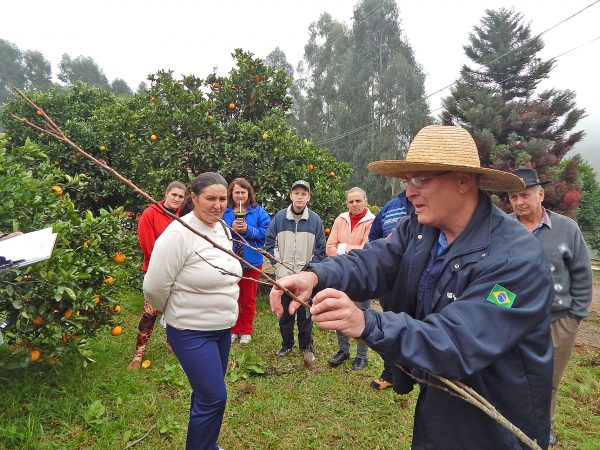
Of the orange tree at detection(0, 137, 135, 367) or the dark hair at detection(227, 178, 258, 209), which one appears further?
the dark hair at detection(227, 178, 258, 209)

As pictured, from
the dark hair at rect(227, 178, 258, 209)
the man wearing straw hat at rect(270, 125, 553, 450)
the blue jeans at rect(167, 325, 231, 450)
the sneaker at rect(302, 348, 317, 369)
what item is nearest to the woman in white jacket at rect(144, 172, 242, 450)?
the blue jeans at rect(167, 325, 231, 450)

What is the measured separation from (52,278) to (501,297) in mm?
3089

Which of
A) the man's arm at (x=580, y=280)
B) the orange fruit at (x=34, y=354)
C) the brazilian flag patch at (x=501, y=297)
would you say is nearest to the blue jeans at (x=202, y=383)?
the orange fruit at (x=34, y=354)

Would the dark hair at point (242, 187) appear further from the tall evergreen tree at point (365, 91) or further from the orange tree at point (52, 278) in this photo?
the tall evergreen tree at point (365, 91)

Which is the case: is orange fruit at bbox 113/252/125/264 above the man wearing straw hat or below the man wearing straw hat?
below

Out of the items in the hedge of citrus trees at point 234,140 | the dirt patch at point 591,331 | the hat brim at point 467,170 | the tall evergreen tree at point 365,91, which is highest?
the tall evergreen tree at point 365,91

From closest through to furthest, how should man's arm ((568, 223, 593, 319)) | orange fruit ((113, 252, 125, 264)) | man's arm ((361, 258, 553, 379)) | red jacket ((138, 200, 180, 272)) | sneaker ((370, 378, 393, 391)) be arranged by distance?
man's arm ((361, 258, 553, 379)) → man's arm ((568, 223, 593, 319)) → orange fruit ((113, 252, 125, 264)) → sneaker ((370, 378, 393, 391)) → red jacket ((138, 200, 180, 272))

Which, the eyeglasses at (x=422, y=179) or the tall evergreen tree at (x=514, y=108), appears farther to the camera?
the tall evergreen tree at (x=514, y=108)

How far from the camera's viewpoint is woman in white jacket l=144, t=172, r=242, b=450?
242 centimetres

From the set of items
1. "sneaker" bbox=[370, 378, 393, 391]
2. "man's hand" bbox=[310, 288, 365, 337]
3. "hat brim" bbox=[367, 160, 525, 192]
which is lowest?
"sneaker" bbox=[370, 378, 393, 391]

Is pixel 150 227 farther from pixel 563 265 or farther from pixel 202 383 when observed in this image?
pixel 563 265

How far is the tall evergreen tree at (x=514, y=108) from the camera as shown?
1199cm

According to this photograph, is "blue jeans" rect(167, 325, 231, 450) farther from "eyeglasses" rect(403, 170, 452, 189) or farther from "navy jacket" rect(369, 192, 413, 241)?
"navy jacket" rect(369, 192, 413, 241)

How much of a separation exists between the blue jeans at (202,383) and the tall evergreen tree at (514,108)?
12.0m
